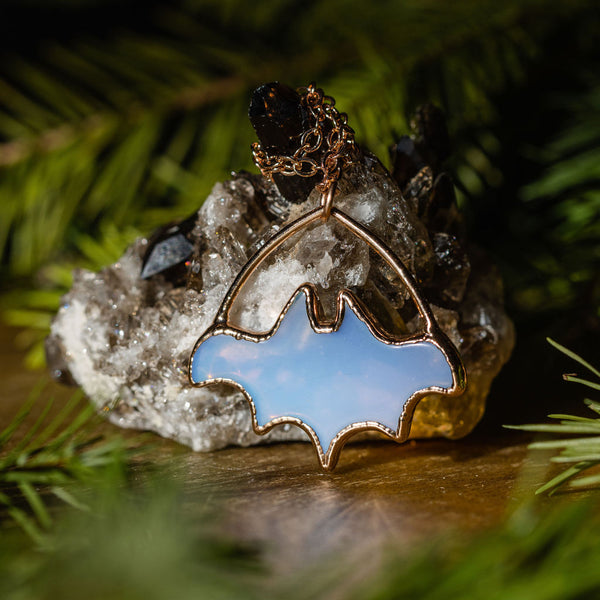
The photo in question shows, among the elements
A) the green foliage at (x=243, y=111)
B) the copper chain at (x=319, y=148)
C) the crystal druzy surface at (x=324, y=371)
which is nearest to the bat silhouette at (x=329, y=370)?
the crystal druzy surface at (x=324, y=371)

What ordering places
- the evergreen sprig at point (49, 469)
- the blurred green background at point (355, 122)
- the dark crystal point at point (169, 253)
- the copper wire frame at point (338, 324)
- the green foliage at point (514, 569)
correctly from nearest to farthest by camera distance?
1. the green foliage at point (514, 569)
2. the evergreen sprig at point (49, 469)
3. the copper wire frame at point (338, 324)
4. the dark crystal point at point (169, 253)
5. the blurred green background at point (355, 122)

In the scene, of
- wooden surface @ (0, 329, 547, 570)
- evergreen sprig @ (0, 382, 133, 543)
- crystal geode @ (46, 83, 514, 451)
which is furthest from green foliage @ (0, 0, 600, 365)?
evergreen sprig @ (0, 382, 133, 543)

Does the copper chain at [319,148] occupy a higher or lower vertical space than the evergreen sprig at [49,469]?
higher

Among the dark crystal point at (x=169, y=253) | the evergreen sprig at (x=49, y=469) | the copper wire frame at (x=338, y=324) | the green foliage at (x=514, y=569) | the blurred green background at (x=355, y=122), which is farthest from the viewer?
the blurred green background at (x=355, y=122)

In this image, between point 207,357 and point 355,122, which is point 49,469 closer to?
point 207,357

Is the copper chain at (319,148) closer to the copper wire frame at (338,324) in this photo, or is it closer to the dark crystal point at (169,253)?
the copper wire frame at (338,324)

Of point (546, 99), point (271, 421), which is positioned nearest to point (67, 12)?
point (546, 99)

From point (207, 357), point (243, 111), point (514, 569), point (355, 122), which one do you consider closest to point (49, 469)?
point (207, 357)
